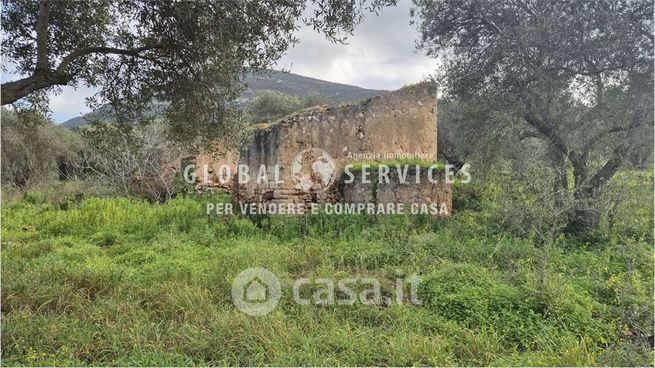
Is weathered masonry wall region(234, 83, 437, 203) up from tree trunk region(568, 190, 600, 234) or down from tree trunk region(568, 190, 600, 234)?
up

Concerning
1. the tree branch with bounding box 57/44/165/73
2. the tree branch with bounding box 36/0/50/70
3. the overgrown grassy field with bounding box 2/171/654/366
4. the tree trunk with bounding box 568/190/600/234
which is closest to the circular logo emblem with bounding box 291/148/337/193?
the overgrown grassy field with bounding box 2/171/654/366

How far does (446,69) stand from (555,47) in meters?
2.50

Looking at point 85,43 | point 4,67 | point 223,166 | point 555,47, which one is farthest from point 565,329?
point 223,166

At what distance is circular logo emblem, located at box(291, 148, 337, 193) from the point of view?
997 cm

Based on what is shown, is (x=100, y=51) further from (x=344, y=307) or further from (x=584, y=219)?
(x=584, y=219)

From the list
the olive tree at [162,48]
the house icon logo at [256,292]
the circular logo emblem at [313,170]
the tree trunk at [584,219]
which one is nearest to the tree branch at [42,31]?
the olive tree at [162,48]

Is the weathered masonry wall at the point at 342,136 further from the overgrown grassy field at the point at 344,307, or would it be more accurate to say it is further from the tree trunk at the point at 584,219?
the tree trunk at the point at 584,219

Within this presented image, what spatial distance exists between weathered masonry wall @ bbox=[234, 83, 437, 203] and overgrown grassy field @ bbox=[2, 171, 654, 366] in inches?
63.5

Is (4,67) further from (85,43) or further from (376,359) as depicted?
(376,359)

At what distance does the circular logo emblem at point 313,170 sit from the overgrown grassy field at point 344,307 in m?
1.51

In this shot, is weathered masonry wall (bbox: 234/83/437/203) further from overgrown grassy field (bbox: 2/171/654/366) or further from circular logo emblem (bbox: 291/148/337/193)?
overgrown grassy field (bbox: 2/171/654/366)

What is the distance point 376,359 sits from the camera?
4.07 meters

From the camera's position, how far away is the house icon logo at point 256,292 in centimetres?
506

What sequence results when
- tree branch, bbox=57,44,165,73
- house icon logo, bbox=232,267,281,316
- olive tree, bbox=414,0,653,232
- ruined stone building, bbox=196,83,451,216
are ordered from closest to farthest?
1. house icon logo, bbox=232,267,281,316
2. tree branch, bbox=57,44,165,73
3. olive tree, bbox=414,0,653,232
4. ruined stone building, bbox=196,83,451,216
